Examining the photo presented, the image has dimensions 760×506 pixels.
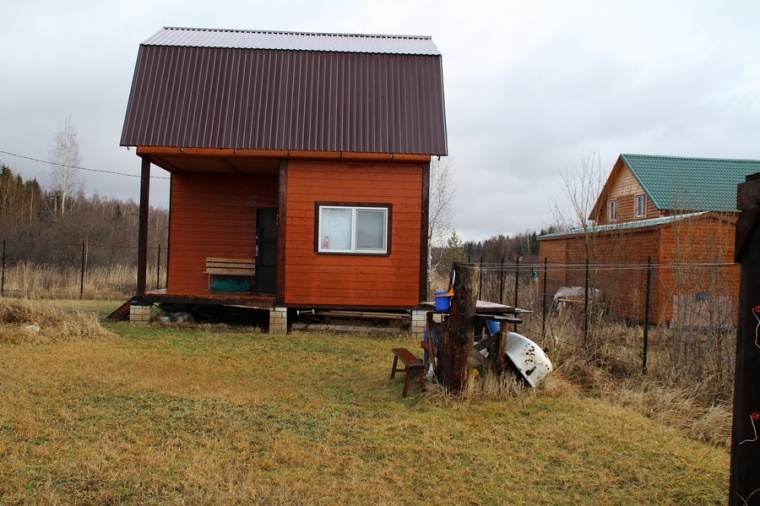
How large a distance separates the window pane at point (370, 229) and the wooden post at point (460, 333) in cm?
550

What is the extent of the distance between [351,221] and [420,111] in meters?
2.64

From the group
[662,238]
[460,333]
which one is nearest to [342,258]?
[460,333]

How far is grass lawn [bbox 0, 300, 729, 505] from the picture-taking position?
4195mm

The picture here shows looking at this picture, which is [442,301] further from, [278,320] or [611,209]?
[611,209]

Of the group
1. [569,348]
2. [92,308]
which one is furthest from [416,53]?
[92,308]

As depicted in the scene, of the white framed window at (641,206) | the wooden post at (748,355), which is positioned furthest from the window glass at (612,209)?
the wooden post at (748,355)

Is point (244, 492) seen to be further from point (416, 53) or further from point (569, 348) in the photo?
point (416, 53)

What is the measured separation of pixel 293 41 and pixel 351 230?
5090mm

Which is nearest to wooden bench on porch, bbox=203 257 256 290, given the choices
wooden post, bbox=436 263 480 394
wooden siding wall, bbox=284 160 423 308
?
wooden siding wall, bbox=284 160 423 308

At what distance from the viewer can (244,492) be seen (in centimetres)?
411

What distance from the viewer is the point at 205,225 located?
47.2ft

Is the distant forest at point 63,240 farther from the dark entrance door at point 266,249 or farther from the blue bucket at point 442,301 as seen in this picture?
the blue bucket at point 442,301

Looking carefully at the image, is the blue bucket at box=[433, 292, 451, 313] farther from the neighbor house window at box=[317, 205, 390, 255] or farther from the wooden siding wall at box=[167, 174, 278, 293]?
the wooden siding wall at box=[167, 174, 278, 293]

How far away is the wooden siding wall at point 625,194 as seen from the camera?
25.5m
